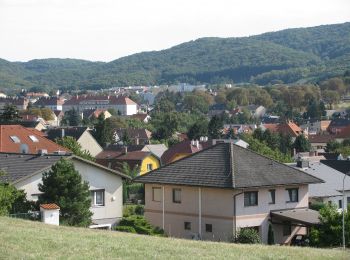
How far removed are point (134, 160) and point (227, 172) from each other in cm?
3908

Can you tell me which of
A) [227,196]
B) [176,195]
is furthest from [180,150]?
[227,196]

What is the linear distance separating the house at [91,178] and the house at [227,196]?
2.87m

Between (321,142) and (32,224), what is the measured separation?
104 m

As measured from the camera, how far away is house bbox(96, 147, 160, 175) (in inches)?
3002

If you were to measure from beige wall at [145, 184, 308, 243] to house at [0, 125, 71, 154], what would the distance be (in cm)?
2172

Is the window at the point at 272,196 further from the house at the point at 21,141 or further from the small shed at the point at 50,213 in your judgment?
the house at the point at 21,141

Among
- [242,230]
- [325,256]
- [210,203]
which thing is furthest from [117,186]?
A: [325,256]

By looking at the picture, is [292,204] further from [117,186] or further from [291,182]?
[117,186]

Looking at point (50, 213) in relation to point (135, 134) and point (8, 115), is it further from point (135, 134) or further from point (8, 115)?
point (135, 134)

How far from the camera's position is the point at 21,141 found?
6438 cm

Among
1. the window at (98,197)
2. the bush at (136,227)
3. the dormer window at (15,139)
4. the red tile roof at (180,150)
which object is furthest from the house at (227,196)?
the red tile roof at (180,150)

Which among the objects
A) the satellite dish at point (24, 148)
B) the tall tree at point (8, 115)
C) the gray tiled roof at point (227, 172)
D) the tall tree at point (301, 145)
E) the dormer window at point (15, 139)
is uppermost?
the tall tree at point (8, 115)

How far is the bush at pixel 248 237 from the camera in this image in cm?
3438

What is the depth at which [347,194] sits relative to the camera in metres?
51.2
